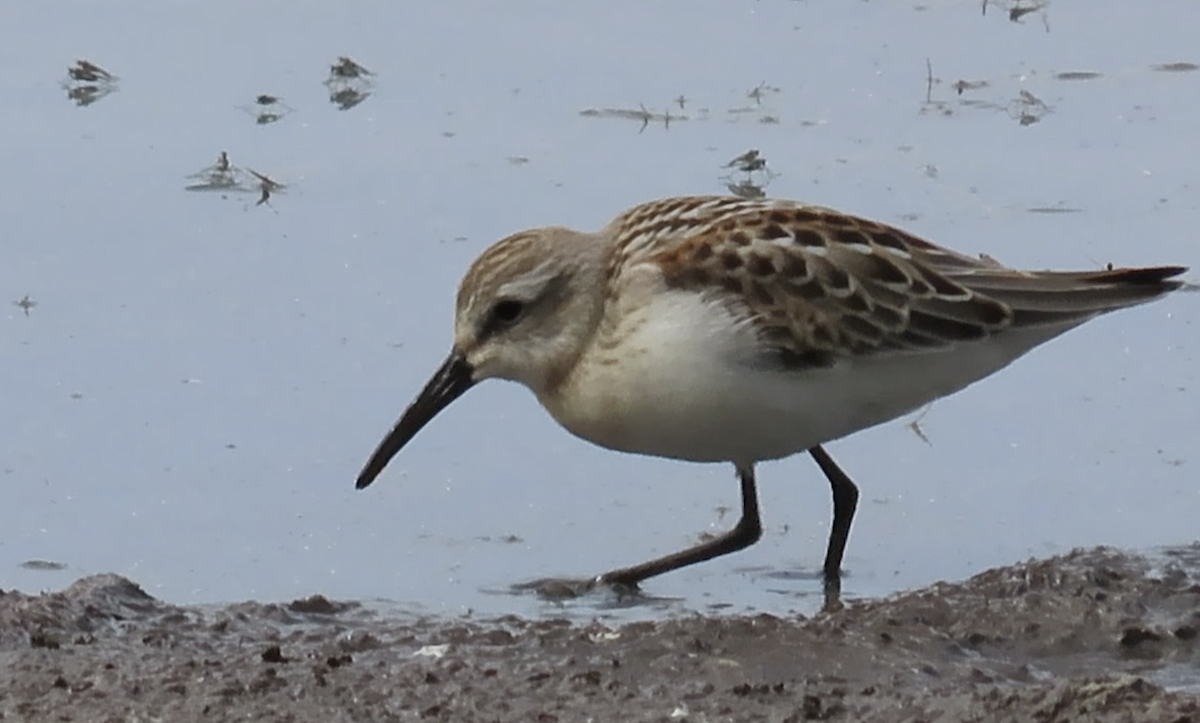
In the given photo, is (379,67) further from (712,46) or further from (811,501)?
(811,501)

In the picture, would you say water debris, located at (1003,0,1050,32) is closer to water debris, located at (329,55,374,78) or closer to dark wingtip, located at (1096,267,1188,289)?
water debris, located at (329,55,374,78)

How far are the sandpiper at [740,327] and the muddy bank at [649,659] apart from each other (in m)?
0.55

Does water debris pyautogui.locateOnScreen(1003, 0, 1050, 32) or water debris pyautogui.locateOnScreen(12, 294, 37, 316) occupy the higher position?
water debris pyautogui.locateOnScreen(1003, 0, 1050, 32)

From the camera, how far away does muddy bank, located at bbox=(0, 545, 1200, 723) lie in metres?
6.17

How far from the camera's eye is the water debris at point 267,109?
11.2m

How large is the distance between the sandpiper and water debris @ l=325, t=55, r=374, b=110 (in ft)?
13.0

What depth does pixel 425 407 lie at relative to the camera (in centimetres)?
757

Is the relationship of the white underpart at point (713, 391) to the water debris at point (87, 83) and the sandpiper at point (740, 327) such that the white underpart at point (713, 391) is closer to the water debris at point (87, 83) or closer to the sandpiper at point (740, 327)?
the sandpiper at point (740, 327)

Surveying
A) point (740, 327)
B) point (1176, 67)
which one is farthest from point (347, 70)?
point (740, 327)

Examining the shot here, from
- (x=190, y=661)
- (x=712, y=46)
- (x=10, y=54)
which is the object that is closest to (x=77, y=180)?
(x=10, y=54)

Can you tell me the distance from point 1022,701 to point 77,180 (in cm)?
542

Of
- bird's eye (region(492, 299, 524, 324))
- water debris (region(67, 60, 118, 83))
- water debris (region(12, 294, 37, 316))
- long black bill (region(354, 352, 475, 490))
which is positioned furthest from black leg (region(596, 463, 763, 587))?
water debris (region(67, 60, 118, 83))

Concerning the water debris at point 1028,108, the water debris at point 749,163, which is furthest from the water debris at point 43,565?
the water debris at point 1028,108

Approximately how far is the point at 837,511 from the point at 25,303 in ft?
10.0
